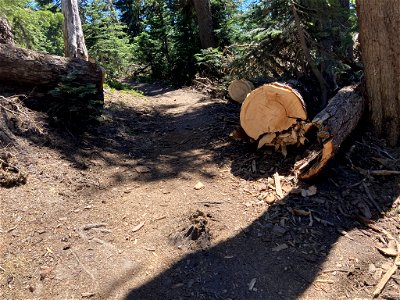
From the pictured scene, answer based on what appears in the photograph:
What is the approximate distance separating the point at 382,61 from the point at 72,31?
21.1 ft

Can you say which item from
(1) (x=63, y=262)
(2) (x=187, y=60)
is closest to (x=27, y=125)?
(1) (x=63, y=262)

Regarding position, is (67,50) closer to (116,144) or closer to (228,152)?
(116,144)

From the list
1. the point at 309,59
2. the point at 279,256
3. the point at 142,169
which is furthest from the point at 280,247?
the point at 309,59

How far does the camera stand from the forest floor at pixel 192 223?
3.18 m

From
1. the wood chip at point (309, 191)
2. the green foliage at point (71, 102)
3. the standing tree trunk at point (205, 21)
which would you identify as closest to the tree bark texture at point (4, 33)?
the green foliage at point (71, 102)

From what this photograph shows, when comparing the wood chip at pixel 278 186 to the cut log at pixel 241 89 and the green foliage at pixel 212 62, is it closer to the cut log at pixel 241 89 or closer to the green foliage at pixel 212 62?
the cut log at pixel 241 89

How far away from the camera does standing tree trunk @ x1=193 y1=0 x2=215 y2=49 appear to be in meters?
12.1

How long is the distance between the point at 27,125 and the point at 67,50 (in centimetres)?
355

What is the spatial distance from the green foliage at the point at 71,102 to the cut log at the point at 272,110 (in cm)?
246

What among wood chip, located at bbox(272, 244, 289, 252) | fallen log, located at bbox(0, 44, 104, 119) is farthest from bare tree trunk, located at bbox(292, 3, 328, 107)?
fallen log, located at bbox(0, 44, 104, 119)

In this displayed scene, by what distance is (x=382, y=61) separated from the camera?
504 cm

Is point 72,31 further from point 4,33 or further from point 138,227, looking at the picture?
point 138,227

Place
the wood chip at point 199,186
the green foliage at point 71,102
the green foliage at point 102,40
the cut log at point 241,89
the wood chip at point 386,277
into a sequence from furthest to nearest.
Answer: the green foliage at point 102,40 → the cut log at point 241,89 → the green foliage at point 71,102 → the wood chip at point 199,186 → the wood chip at point 386,277

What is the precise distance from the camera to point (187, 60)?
1304 cm
